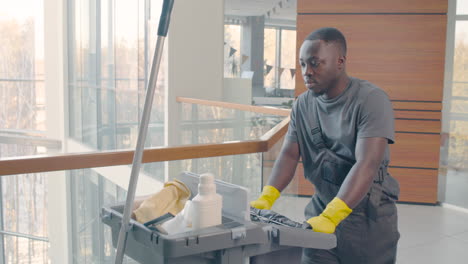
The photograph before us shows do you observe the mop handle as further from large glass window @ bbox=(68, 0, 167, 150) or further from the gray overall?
large glass window @ bbox=(68, 0, 167, 150)

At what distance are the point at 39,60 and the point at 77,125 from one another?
2057 mm

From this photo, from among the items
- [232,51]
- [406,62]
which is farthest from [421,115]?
[232,51]

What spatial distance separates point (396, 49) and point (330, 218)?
4.39 metres

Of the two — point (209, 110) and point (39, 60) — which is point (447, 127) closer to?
point (209, 110)

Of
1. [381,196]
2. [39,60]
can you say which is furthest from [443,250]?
[39,60]

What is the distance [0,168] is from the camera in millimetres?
1802

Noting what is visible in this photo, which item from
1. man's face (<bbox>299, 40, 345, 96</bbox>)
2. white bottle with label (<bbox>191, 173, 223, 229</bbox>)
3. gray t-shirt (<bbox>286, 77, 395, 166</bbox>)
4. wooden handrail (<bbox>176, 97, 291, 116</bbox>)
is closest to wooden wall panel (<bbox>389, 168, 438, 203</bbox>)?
wooden handrail (<bbox>176, 97, 291, 116</bbox>)

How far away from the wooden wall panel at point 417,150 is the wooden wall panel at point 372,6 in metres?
1.30

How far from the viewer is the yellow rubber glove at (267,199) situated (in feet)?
6.27

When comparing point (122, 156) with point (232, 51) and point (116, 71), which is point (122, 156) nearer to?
point (116, 71)

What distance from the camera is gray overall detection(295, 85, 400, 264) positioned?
1943 millimetres

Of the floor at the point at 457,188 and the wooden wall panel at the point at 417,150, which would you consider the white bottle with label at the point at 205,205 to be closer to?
the wooden wall panel at the point at 417,150

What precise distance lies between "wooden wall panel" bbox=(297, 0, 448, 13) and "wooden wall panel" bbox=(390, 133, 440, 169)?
1301mm

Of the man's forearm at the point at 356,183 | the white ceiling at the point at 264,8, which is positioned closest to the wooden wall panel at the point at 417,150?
the white ceiling at the point at 264,8
